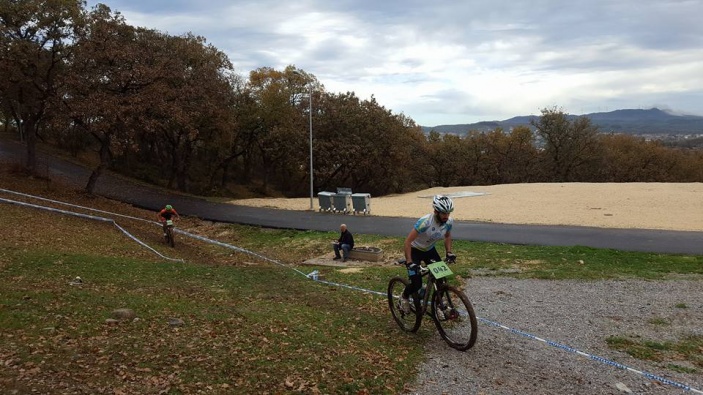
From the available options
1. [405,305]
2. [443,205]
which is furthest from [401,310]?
[443,205]

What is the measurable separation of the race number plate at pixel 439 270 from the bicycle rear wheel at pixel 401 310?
2.08 ft

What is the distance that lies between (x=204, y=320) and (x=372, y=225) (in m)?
15.3

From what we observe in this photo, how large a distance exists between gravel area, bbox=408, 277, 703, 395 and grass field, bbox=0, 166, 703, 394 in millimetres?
373

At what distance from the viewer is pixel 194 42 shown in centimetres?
3366

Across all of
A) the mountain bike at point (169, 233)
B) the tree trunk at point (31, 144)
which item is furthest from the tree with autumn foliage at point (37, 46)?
the mountain bike at point (169, 233)

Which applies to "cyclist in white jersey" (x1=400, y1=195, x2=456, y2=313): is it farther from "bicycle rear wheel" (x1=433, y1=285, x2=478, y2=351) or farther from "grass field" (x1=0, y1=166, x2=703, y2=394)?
"grass field" (x1=0, y1=166, x2=703, y2=394)

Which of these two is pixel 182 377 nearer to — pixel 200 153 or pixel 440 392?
pixel 440 392

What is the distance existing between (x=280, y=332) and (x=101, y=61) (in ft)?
62.8

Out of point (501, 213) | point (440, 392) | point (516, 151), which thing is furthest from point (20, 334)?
point (516, 151)

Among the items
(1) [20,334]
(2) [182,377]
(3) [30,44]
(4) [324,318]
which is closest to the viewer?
(2) [182,377]

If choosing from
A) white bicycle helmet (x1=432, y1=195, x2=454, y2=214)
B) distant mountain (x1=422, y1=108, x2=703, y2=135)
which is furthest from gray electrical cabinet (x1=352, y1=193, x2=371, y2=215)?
distant mountain (x1=422, y1=108, x2=703, y2=135)

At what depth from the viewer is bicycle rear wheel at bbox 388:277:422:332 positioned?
6.56 meters

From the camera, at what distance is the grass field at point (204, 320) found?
489cm

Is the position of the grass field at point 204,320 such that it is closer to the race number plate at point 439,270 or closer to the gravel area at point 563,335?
the gravel area at point 563,335
